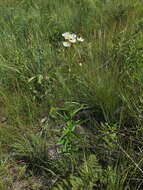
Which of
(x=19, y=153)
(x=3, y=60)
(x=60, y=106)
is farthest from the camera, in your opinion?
(x=3, y=60)

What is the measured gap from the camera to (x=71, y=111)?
1.50 meters

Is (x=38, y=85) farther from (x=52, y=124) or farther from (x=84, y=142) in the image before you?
(x=84, y=142)

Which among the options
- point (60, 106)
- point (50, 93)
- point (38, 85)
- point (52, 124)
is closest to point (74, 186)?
point (52, 124)

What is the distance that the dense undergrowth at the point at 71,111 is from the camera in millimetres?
1180

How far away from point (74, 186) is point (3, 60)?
1267mm

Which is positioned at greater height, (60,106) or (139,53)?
(139,53)

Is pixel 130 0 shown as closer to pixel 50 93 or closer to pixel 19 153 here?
pixel 50 93

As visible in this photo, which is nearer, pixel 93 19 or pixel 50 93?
pixel 50 93

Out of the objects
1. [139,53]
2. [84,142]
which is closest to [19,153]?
[84,142]

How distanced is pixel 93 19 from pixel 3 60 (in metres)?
1.03

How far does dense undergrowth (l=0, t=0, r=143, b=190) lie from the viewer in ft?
3.87

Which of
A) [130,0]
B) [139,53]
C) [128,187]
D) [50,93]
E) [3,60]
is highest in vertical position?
[130,0]

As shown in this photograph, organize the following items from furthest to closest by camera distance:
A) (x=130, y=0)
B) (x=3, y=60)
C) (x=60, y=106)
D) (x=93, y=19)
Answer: (x=130, y=0), (x=93, y=19), (x=3, y=60), (x=60, y=106)

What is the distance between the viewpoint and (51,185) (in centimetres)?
122
